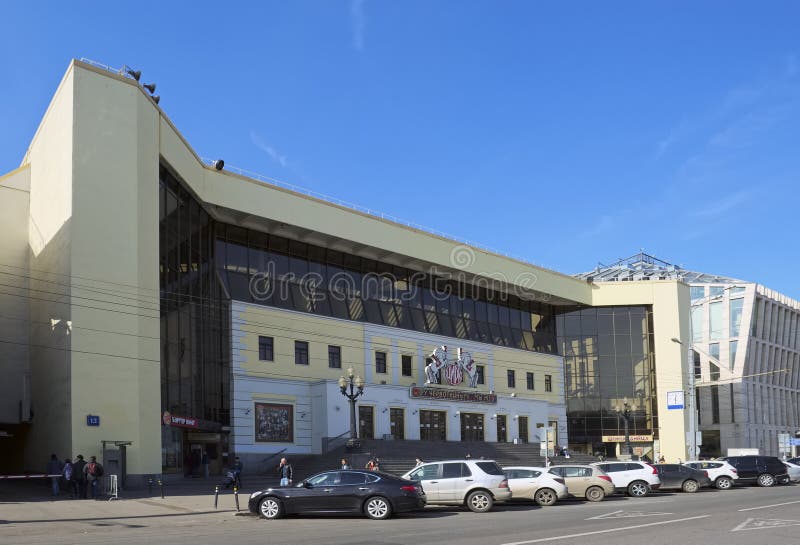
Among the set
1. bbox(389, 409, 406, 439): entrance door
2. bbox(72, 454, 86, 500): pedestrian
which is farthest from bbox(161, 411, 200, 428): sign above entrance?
bbox(389, 409, 406, 439): entrance door

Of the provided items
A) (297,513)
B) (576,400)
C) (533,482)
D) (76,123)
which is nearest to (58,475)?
(297,513)

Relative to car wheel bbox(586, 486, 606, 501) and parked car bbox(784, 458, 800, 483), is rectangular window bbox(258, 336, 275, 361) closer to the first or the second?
car wheel bbox(586, 486, 606, 501)

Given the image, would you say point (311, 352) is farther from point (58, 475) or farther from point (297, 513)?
point (297, 513)

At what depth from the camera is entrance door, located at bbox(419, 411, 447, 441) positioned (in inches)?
2013

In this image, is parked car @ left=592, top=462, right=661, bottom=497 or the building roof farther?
the building roof

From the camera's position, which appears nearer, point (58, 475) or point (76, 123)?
point (58, 475)

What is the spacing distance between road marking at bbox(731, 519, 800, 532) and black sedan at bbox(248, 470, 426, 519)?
8399mm

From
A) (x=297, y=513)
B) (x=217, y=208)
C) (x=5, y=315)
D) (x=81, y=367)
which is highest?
(x=217, y=208)

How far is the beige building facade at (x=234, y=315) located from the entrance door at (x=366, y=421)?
0.15m

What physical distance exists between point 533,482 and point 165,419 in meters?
14.8

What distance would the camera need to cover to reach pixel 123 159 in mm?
34125

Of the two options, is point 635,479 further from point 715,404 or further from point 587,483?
point 715,404

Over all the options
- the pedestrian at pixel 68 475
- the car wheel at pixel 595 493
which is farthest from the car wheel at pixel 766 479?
the pedestrian at pixel 68 475

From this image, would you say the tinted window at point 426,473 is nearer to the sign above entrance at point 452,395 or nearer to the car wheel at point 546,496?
the car wheel at point 546,496
